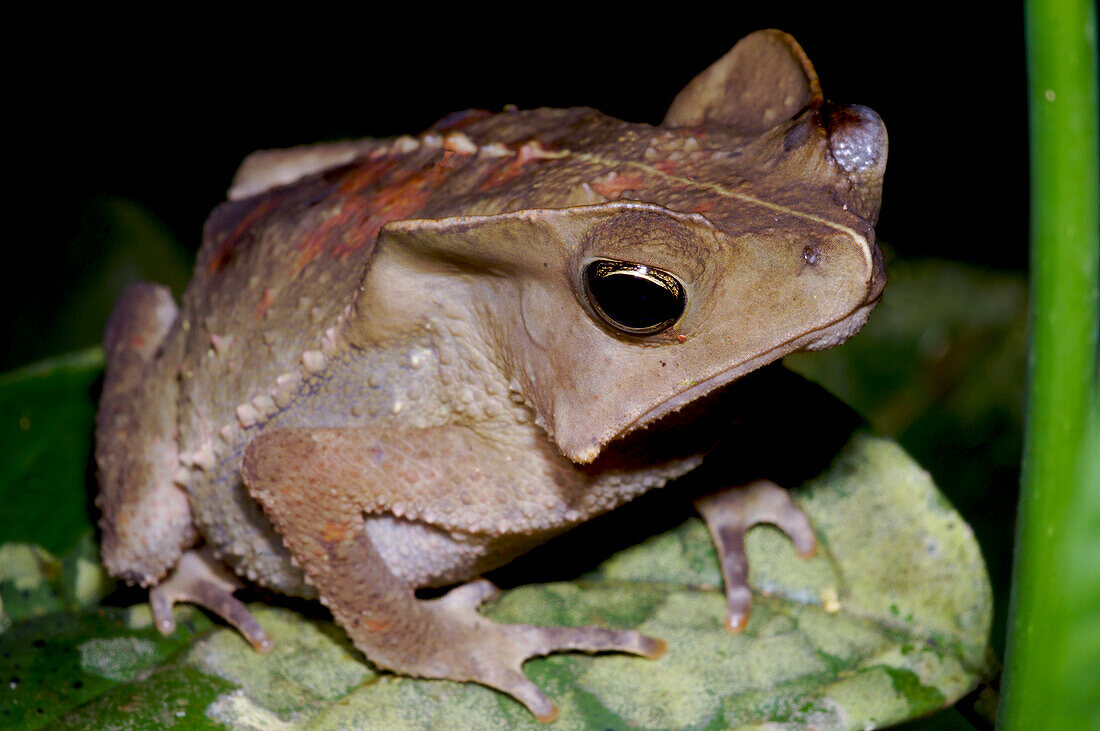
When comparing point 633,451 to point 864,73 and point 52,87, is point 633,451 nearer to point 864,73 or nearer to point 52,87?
point 864,73

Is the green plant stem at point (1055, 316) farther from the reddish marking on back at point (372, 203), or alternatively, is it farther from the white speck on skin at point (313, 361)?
the white speck on skin at point (313, 361)

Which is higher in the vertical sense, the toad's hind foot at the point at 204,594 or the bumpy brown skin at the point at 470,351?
the bumpy brown skin at the point at 470,351

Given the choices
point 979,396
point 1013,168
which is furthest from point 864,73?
point 979,396

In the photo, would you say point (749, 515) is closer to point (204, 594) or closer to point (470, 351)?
point (470, 351)

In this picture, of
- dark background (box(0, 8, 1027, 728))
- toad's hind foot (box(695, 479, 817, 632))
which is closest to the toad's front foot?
toad's hind foot (box(695, 479, 817, 632))

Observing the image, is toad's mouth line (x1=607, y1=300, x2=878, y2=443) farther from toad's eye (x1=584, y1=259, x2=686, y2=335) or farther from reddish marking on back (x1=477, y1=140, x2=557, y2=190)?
reddish marking on back (x1=477, y1=140, x2=557, y2=190)

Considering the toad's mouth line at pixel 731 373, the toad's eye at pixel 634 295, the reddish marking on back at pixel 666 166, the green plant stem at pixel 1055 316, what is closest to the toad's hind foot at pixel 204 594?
the toad's mouth line at pixel 731 373

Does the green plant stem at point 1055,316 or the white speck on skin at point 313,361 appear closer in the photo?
the green plant stem at point 1055,316
